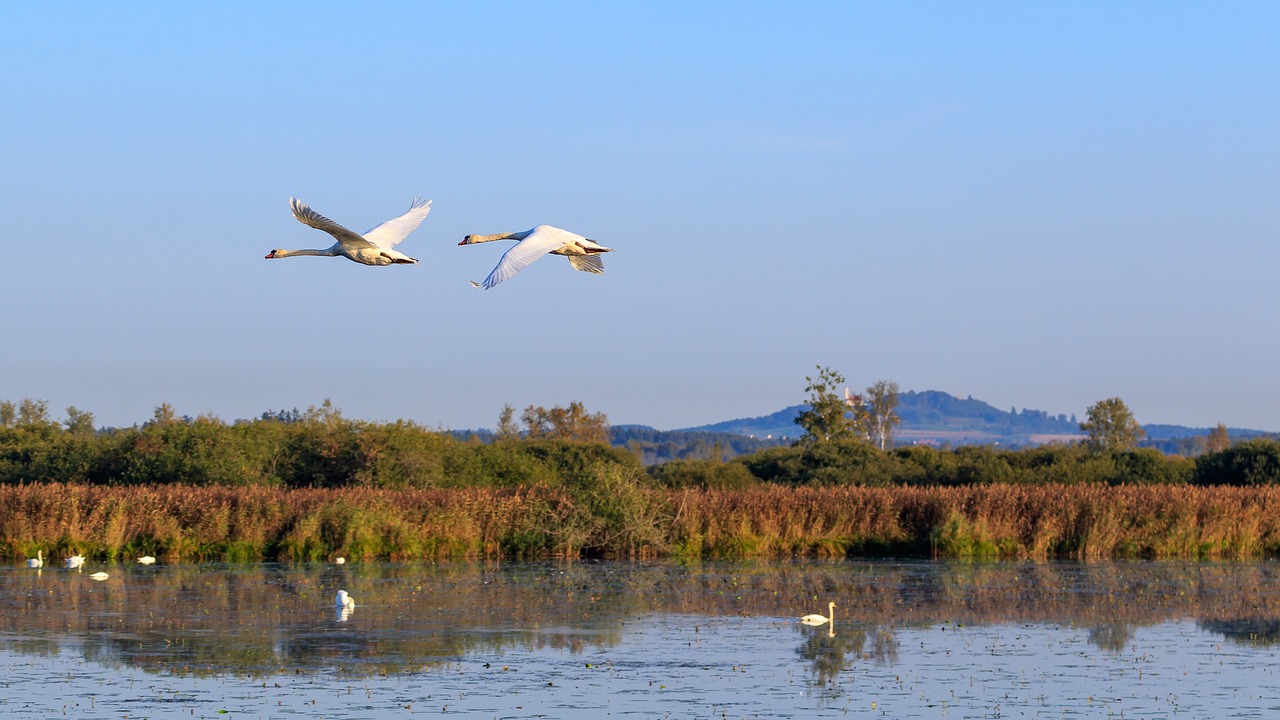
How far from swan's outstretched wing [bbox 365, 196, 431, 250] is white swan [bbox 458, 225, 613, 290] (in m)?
1.08

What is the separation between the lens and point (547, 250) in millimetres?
12047

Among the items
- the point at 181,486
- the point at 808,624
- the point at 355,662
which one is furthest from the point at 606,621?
the point at 181,486

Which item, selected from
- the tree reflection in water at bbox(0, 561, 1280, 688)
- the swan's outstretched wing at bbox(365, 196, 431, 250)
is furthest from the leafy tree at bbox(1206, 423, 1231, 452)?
the swan's outstretched wing at bbox(365, 196, 431, 250)

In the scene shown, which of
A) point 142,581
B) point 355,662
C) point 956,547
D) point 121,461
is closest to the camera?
point 355,662

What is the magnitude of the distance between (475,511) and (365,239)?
16.6 metres

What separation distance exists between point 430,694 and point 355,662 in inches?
82.7

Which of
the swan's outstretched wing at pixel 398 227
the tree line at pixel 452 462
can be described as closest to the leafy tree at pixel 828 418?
the tree line at pixel 452 462

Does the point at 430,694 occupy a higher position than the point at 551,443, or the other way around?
the point at 551,443

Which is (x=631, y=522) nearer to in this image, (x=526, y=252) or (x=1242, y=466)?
(x=526, y=252)

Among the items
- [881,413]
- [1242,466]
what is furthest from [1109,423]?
[1242,466]

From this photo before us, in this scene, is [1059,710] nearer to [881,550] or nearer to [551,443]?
[881,550]

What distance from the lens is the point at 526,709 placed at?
1295 centimetres

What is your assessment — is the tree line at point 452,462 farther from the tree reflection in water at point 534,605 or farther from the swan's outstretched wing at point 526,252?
the swan's outstretched wing at point 526,252

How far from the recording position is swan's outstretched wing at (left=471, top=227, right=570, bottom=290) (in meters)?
11.1
